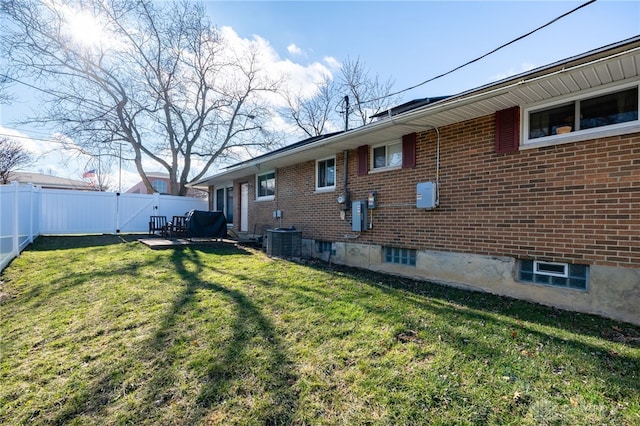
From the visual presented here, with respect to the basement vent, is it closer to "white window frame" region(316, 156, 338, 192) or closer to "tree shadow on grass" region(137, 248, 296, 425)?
"white window frame" region(316, 156, 338, 192)

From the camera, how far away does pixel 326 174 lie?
872 cm

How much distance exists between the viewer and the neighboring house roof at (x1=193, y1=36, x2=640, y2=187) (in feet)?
11.4

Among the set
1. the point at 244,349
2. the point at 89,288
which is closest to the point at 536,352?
the point at 244,349

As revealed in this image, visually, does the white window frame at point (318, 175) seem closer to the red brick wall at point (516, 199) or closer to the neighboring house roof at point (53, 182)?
the red brick wall at point (516, 199)

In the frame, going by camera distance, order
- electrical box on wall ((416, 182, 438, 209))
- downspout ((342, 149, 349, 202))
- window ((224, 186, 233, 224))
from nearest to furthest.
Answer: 1. electrical box on wall ((416, 182, 438, 209))
2. downspout ((342, 149, 349, 202))
3. window ((224, 186, 233, 224))

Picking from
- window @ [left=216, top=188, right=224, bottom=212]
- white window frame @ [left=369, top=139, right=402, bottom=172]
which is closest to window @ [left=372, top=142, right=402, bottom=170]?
white window frame @ [left=369, top=139, right=402, bottom=172]

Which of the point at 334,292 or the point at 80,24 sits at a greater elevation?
the point at 80,24

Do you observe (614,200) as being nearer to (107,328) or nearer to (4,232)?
(107,328)

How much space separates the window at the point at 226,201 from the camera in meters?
15.4

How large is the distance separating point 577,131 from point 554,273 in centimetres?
205

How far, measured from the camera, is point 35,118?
55.2 ft

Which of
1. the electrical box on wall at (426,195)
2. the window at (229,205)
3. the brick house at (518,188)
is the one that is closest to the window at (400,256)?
the brick house at (518,188)

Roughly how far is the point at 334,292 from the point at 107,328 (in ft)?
10.2

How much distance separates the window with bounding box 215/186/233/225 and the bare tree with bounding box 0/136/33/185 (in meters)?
17.4
